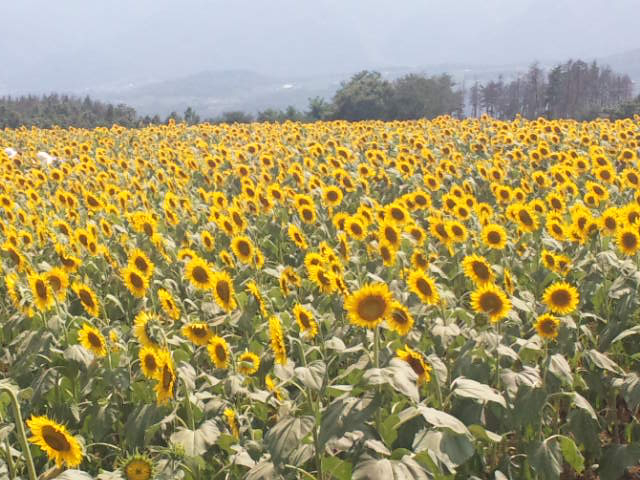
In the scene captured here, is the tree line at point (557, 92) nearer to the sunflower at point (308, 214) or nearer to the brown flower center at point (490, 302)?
the sunflower at point (308, 214)

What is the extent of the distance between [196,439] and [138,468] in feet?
1.15

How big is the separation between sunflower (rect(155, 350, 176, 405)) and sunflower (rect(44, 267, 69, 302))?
1.70 metres

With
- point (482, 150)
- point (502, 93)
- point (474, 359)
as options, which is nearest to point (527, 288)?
point (474, 359)

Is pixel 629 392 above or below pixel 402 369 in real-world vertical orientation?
below

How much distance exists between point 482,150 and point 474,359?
11.3 meters

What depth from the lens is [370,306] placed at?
11.3 ft

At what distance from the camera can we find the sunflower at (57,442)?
2.97m

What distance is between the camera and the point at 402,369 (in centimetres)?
296

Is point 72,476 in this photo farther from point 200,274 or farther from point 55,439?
point 200,274

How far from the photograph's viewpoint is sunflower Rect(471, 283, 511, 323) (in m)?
3.99

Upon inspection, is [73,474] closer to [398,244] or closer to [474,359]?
[474,359]

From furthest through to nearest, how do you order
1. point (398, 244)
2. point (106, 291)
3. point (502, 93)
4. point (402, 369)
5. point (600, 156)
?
point (502, 93) < point (600, 156) < point (106, 291) < point (398, 244) < point (402, 369)

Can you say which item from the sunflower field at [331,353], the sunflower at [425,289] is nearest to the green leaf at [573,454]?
the sunflower field at [331,353]

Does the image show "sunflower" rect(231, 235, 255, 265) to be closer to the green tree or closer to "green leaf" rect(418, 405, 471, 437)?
"green leaf" rect(418, 405, 471, 437)
